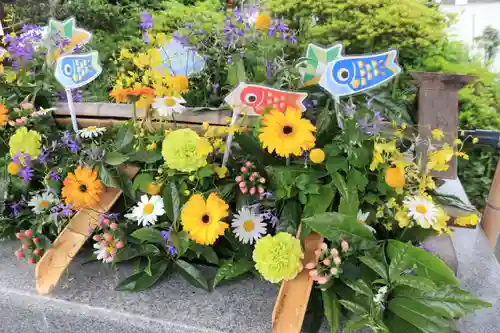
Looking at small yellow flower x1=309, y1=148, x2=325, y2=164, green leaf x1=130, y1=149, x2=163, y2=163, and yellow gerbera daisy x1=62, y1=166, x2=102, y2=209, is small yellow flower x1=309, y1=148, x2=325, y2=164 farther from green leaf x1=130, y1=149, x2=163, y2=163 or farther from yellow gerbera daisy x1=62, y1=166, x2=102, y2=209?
yellow gerbera daisy x1=62, y1=166, x2=102, y2=209

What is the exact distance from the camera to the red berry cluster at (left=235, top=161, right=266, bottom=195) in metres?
0.95

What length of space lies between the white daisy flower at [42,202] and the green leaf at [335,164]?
693mm

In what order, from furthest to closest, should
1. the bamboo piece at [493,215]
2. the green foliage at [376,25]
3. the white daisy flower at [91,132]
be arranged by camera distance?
the green foliage at [376,25] → the bamboo piece at [493,215] → the white daisy flower at [91,132]

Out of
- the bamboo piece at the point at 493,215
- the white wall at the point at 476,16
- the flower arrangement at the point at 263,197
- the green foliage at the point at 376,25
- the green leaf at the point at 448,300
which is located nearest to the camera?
the green leaf at the point at 448,300

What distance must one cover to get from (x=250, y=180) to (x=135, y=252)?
0.33 m

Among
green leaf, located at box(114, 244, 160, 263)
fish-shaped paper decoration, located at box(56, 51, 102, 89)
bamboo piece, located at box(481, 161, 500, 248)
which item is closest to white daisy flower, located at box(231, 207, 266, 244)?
green leaf, located at box(114, 244, 160, 263)

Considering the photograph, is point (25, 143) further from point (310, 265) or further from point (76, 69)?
point (310, 265)

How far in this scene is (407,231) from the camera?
0.93 metres

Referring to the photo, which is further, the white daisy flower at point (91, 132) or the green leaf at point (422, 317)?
the white daisy flower at point (91, 132)

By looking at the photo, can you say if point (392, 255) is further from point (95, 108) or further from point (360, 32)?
point (360, 32)

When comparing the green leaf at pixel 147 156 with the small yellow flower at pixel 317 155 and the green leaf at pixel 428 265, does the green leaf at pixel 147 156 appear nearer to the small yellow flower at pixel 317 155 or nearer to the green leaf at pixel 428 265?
the small yellow flower at pixel 317 155

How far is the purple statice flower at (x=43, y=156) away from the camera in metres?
1.08

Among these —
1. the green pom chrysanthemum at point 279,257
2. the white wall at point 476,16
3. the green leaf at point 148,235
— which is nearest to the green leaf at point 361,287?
the green pom chrysanthemum at point 279,257

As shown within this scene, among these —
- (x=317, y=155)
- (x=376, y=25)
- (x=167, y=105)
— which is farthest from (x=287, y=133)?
(x=376, y=25)
